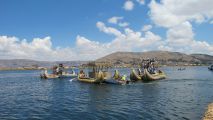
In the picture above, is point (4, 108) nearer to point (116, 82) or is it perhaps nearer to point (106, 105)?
point (106, 105)

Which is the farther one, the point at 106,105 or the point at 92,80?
the point at 92,80

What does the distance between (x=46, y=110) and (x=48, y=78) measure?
72.9 meters

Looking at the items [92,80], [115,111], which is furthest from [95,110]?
[92,80]

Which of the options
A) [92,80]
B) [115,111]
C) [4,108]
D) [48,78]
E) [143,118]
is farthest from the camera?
[48,78]

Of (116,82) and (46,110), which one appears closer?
(46,110)

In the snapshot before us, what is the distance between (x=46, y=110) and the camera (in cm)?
3819

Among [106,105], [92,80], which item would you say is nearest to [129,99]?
[106,105]

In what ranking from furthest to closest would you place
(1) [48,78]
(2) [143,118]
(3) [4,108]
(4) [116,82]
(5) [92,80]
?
(1) [48,78], (5) [92,80], (4) [116,82], (3) [4,108], (2) [143,118]

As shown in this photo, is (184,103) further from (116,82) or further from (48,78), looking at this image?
(48,78)

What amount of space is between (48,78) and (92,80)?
3818 cm

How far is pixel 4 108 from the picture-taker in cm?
4034

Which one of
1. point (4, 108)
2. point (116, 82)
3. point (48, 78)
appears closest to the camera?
point (4, 108)

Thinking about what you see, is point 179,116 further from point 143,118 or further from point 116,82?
point 116,82

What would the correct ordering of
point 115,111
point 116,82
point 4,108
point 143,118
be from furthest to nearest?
point 116,82, point 4,108, point 115,111, point 143,118
